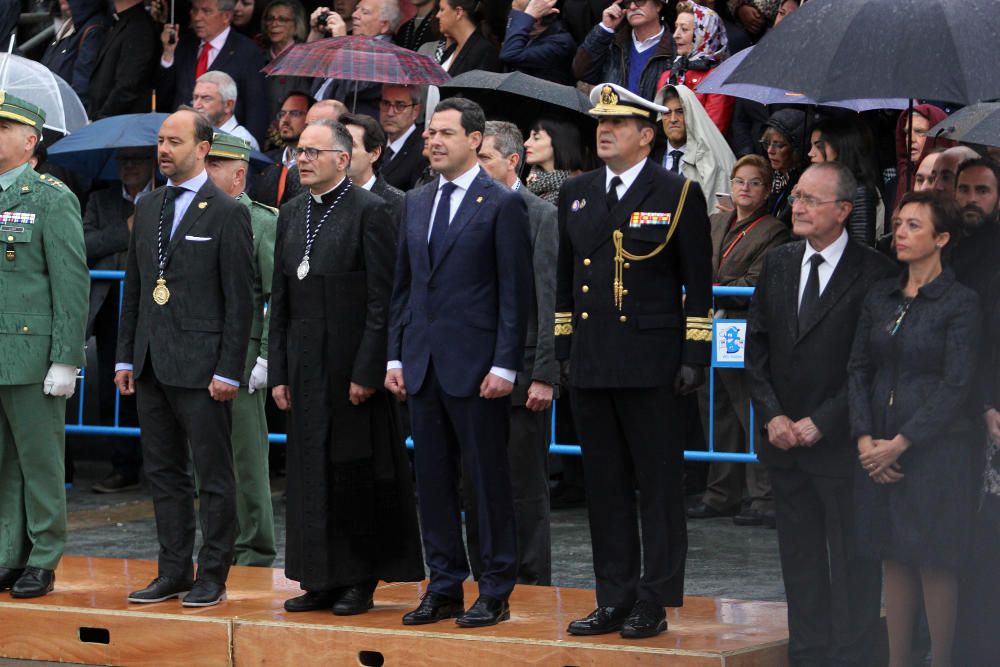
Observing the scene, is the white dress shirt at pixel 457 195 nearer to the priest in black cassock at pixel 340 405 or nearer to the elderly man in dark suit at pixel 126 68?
the priest in black cassock at pixel 340 405

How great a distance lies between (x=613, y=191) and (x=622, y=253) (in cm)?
28

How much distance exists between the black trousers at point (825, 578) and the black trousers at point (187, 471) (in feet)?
8.05

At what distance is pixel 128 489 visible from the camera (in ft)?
41.0

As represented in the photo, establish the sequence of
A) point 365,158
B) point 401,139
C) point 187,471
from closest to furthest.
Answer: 1. point 187,471
2. point 365,158
3. point 401,139

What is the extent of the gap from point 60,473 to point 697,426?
4.31m

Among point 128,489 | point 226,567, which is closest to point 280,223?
point 226,567

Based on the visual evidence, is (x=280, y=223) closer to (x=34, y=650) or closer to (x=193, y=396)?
(x=193, y=396)

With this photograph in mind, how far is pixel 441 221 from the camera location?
737 cm

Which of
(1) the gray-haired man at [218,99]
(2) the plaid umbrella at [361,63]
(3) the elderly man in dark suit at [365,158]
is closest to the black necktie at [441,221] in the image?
(3) the elderly man in dark suit at [365,158]

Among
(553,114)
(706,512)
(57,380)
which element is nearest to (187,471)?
(57,380)

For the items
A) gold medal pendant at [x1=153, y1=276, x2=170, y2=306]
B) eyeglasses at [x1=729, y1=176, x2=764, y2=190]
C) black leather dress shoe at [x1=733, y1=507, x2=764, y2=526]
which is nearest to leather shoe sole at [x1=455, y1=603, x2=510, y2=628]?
gold medal pendant at [x1=153, y1=276, x2=170, y2=306]

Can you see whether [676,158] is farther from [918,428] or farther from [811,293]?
[918,428]

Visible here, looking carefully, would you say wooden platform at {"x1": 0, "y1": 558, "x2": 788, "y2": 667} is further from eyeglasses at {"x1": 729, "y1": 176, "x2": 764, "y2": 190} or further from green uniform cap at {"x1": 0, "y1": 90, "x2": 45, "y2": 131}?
eyeglasses at {"x1": 729, "y1": 176, "x2": 764, "y2": 190}

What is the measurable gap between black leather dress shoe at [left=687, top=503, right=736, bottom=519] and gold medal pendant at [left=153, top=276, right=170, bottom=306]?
4230 mm
